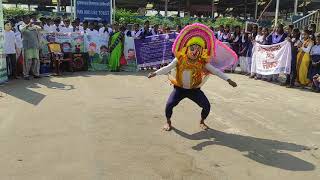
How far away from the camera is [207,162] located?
6.00m

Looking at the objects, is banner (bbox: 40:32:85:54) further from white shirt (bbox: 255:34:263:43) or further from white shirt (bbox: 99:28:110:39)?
white shirt (bbox: 255:34:263:43)

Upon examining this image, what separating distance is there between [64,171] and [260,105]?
19.1 feet

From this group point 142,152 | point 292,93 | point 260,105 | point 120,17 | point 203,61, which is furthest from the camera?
point 120,17

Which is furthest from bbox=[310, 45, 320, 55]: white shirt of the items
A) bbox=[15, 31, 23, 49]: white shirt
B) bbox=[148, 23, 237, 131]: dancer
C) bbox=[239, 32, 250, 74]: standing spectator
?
bbox=[15, 31, 23, 49]: white shirt

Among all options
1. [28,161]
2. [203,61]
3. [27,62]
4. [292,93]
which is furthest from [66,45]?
[28,161]

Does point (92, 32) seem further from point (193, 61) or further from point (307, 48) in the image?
point (193, 61)

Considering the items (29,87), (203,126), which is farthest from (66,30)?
(203,126)

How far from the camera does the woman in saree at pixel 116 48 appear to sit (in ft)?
52.6

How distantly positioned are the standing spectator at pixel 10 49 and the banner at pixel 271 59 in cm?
754

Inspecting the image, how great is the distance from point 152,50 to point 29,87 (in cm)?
565

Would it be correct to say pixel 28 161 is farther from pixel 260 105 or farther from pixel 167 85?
pixel 167 85

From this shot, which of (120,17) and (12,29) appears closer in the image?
(12,29)

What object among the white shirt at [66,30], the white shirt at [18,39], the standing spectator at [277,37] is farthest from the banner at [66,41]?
the standing spectator at [277,37]

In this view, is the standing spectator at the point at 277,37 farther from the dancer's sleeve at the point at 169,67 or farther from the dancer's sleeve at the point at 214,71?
the dancer's sleeve at the point at 169,67
